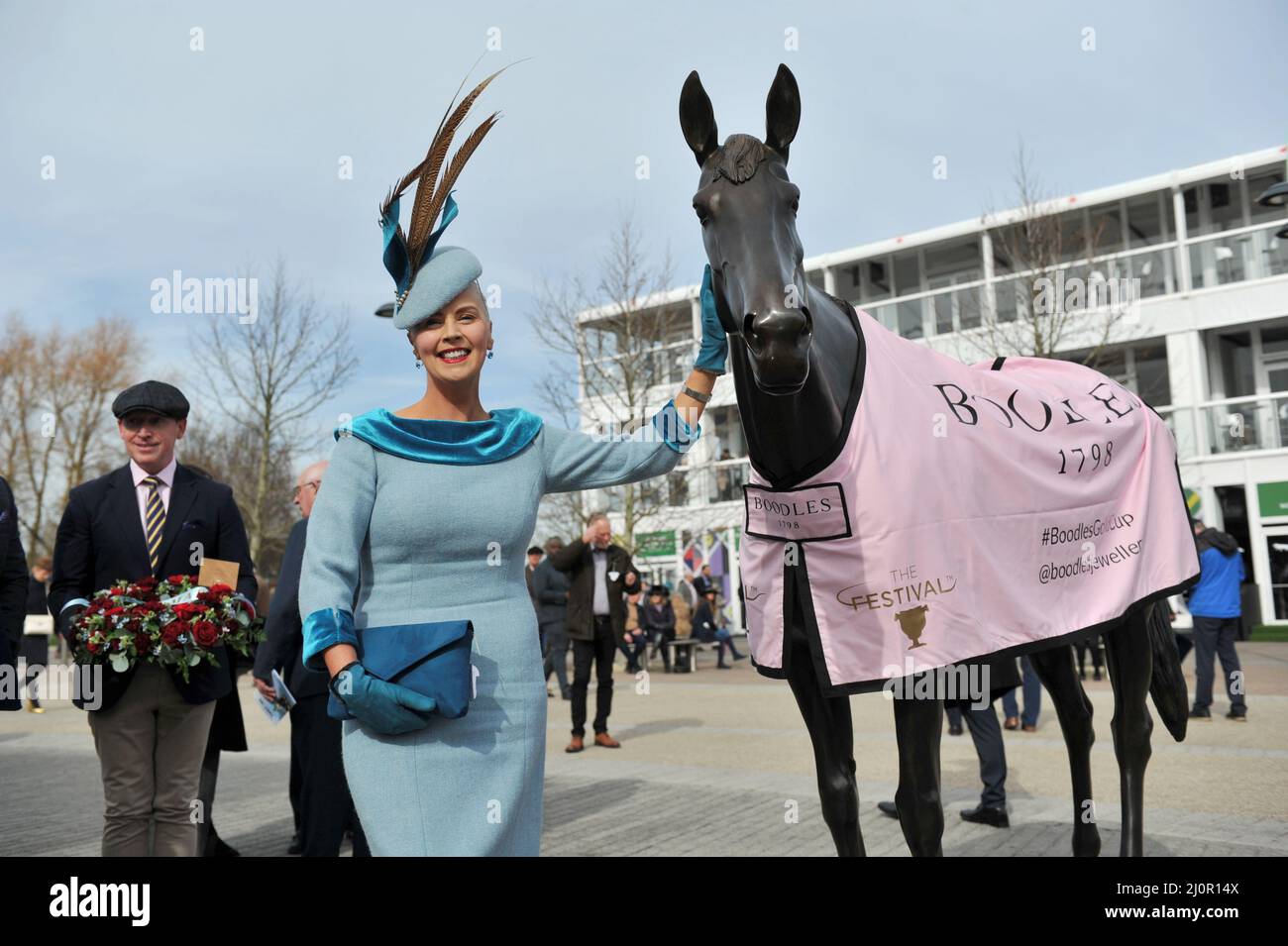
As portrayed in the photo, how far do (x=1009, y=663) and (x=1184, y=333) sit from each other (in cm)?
2323

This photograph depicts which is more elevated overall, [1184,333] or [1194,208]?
[1194,208]

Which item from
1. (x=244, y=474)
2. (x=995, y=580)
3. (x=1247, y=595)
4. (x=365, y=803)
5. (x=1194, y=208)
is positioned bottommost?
(x=1247, y=595)

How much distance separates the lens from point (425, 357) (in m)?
2.59

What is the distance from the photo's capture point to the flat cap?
4.21 m

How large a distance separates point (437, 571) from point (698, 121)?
1.80 m

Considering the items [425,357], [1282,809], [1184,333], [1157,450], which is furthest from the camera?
[1184,333]

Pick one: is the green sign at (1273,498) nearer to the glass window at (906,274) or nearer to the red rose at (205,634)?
the glass window at (906,274)

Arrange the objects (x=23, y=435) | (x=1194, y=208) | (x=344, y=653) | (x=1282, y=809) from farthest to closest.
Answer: (x=23, y=435), (x=1194, y=208), (x=1282, y=809), (x=344, y=653)

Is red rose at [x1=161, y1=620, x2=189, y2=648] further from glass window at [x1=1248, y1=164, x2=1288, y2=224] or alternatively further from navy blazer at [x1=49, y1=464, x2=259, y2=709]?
glass window at [x1=1248, y1=164, x2=1288, y2=224]

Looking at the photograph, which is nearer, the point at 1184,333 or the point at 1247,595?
the point at 1247,595

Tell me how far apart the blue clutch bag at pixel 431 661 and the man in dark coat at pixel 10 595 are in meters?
2.25

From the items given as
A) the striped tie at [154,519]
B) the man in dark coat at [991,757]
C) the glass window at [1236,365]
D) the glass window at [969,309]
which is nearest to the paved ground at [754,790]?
the man in dark coat at [991,757]
